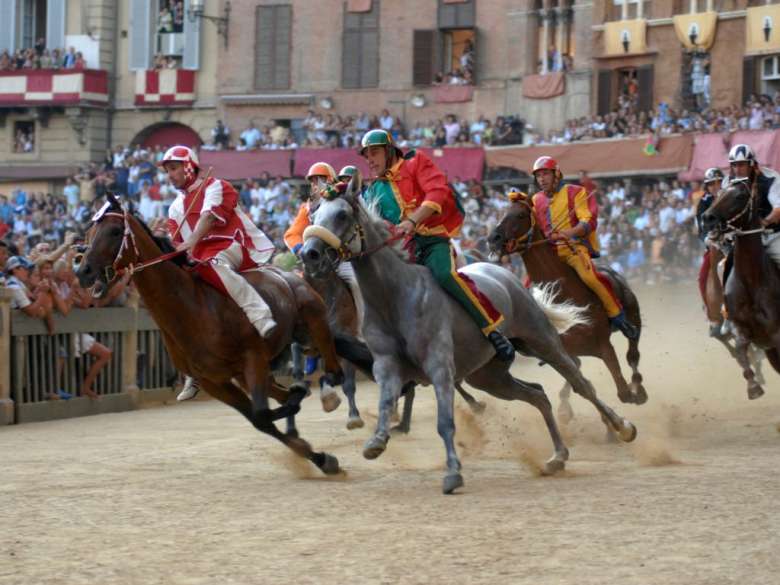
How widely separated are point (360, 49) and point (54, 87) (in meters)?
10.8

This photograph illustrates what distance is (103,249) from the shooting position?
11.1m

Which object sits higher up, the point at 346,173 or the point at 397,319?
the point at 346,173

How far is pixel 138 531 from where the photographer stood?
852cm

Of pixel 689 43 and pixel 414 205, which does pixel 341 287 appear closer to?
pixel 414 205

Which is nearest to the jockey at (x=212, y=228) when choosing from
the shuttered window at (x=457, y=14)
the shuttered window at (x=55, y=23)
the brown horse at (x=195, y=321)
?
the brown horse at (x=195, y=321)

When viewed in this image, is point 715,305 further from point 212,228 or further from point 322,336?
point 212,228

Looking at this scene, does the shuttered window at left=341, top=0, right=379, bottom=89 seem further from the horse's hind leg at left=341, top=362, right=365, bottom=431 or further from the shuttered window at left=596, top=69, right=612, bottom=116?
the horse's hind leg at left=341, top=362, right=365, bottom=431

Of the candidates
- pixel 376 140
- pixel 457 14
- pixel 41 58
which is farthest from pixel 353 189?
pixel 41 58

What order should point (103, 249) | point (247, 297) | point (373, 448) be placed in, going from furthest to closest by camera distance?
point (247, 297) → point (103, 249) → point (373, 448)

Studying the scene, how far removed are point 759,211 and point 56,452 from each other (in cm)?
633

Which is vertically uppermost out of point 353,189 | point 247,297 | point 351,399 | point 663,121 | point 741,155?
point 663,121

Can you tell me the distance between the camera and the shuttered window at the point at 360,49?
166 feet

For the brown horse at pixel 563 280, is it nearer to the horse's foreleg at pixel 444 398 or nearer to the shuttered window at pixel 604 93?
the horse's foreleg at pixel 444 398

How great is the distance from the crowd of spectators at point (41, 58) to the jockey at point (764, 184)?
1677 inches
